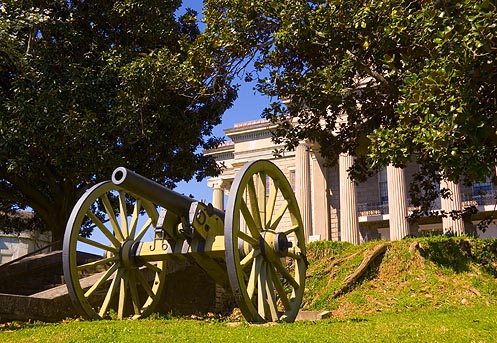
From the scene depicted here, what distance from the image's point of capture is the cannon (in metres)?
7.55

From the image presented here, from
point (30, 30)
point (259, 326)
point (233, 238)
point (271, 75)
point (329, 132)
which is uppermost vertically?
point (30, 30)

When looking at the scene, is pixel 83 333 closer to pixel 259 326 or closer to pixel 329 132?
pixel 259 326

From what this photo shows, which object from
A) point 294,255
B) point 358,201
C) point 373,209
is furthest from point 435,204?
point 294,255

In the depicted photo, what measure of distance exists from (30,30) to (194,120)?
4783mm

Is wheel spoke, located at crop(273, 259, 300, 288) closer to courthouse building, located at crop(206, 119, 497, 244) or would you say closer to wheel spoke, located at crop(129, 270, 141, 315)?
wheel spoke, located at crop(129, 270, 141, 315)

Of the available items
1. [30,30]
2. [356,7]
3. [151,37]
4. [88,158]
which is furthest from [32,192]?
[356,7]

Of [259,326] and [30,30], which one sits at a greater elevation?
[30,30]

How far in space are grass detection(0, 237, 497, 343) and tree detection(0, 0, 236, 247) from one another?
4942 mm

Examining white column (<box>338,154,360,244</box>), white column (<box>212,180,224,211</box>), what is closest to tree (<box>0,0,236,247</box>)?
white column (<box>338,154,360,244</box>)

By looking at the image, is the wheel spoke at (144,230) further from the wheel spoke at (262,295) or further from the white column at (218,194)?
the white column at (218,194)

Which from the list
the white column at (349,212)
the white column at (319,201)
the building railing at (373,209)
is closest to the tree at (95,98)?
the white column at (349,212)

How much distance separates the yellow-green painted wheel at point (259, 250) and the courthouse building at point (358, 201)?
2136 cm

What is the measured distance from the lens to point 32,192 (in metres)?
16.2

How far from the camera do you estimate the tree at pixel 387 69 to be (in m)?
7.99
